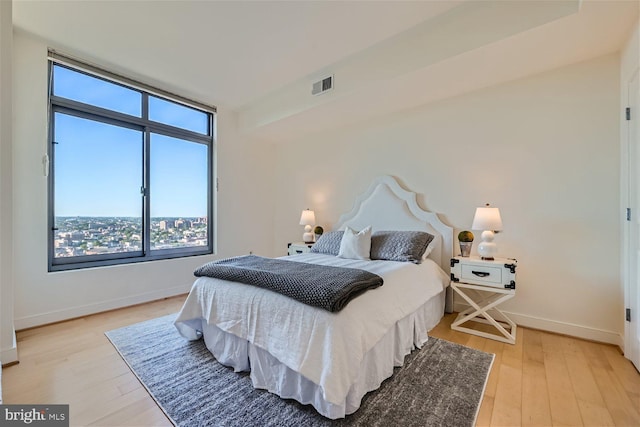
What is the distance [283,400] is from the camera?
61.5 inches

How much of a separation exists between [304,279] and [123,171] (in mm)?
2845

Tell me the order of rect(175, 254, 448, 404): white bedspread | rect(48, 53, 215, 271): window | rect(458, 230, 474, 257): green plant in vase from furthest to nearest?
1. rect(48, 53, 215, 271): window
2. rect(458, 230, 474, 257): green plant in vase
3. rect(175, 254, 448, 404): white bedspread

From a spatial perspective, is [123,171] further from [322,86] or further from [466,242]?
[466,242]

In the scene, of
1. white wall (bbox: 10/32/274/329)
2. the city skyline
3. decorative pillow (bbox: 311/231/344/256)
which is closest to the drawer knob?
decorative pillow (bbox: 311/231/344/256)

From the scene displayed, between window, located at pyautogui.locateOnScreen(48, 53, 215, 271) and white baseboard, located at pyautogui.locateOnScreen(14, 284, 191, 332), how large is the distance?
16.8 inches

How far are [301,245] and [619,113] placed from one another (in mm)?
3427

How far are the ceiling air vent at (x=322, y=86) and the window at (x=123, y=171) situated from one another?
1.72 meters

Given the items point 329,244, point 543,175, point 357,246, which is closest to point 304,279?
point 357,246

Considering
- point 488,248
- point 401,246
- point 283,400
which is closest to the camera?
point 283,400

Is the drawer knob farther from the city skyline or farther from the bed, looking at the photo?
the city skyline

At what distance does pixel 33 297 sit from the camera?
2.57m

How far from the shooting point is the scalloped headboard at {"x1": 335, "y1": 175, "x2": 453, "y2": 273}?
300 cm

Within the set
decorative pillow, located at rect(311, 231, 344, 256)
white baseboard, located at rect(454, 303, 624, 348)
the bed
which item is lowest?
white baseboard, located at rect(454, 303, 624, 348)

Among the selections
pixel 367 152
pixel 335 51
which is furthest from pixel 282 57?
pixel 367 152
